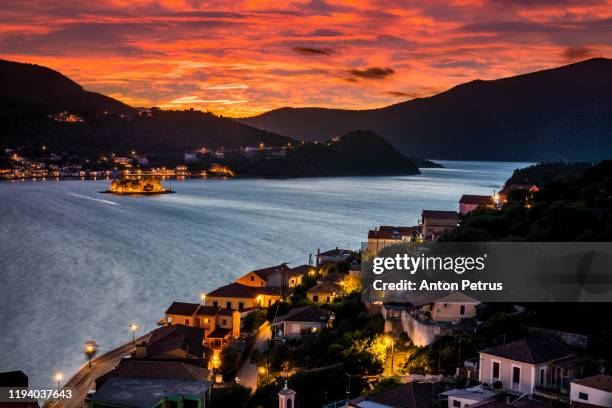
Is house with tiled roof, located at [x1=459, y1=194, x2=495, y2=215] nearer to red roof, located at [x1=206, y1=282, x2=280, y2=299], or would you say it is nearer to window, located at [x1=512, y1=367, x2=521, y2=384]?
red roof, located at [x1=206, y1=282, x2=280, y2=299]

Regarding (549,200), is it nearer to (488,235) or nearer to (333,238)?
(488,235)

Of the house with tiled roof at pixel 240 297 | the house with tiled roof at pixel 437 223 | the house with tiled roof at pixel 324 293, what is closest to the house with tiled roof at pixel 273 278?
the house with tiled roof at pixel 240 297

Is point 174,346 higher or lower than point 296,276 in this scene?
lower

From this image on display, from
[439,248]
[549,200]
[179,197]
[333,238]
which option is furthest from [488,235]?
[179,197]

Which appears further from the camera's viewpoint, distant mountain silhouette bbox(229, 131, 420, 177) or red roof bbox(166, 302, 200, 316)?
distant mountain silhouette bbox(229, 131, 420, 177)

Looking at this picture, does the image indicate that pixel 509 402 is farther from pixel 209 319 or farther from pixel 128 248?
pixel 128 248

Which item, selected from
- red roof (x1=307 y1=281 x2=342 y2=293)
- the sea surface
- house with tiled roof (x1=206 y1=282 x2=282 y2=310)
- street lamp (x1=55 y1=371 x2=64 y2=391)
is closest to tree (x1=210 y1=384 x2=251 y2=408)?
street lamp (x1=55 y1=371 x2=64 y2=391)

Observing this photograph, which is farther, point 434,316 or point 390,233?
point 390,233

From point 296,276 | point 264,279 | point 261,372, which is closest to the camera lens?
point 261,372

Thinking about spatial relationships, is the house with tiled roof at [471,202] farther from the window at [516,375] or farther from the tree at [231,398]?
the window at [516,375]

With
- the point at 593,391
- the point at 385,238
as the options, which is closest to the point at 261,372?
the point at 593,391
